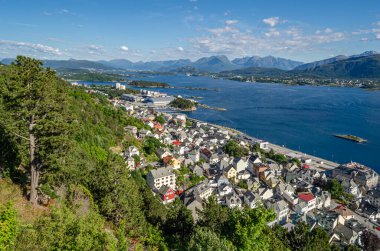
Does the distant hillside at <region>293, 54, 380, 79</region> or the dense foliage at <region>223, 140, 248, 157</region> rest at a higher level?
the distant hillside at <region>293, 54, 380, 79</region>

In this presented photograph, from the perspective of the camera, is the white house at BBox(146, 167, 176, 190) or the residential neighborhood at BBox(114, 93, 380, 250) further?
the white house at BBox(146, 167, 176, 190)

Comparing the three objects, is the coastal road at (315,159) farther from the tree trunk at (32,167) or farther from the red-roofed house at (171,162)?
the tree trunk at (32,167)

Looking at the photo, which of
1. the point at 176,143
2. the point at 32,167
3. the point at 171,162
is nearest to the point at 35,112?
the point at 32,167

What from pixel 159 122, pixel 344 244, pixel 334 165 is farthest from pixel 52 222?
pixel 159 122

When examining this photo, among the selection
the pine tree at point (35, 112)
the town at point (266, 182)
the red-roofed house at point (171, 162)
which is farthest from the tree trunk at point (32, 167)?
the red-roofed house at point (171, 162)

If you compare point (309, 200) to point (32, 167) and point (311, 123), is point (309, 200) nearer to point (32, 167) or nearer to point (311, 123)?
point (32, 167)

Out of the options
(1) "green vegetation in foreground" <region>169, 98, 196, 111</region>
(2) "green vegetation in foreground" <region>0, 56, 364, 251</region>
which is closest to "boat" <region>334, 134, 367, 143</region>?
(1) "green vegetation in foreground" <region>169, 98, 196, 111</region>

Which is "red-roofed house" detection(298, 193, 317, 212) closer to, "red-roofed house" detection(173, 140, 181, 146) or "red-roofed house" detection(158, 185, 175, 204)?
"red-roofed house" detection(158, 185, 175, 204)
